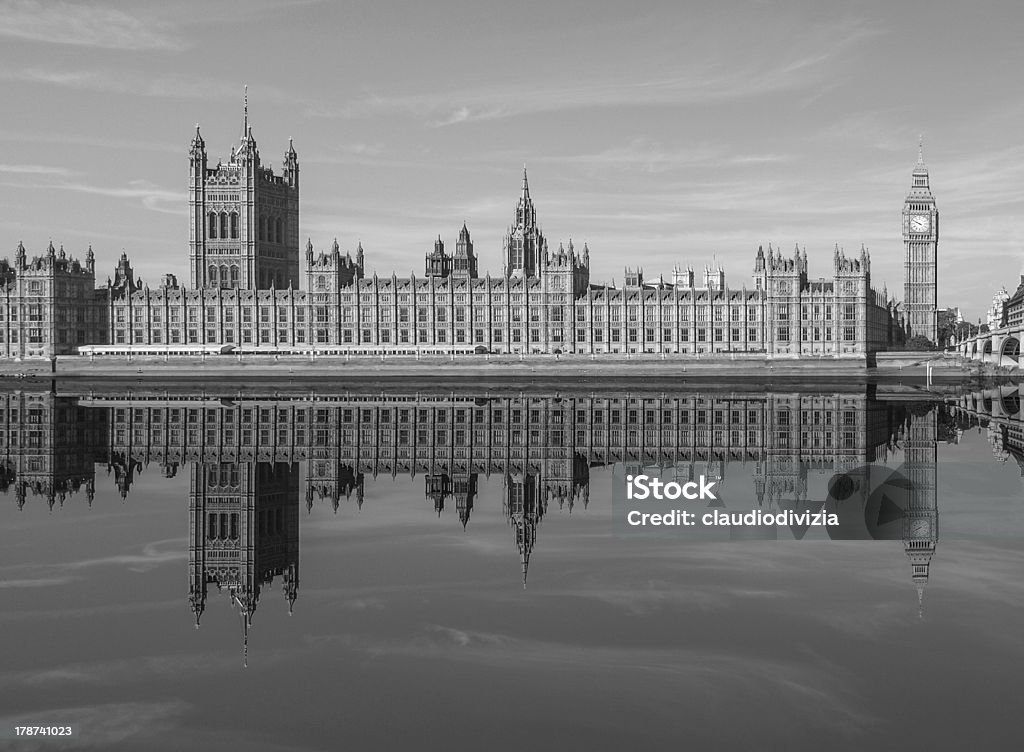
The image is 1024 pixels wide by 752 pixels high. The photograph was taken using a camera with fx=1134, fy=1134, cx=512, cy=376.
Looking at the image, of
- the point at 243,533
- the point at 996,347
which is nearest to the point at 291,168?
the point at 996,347

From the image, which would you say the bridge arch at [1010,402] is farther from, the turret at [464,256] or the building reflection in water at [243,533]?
the turret at [464,256]

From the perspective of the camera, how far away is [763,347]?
12925 cm

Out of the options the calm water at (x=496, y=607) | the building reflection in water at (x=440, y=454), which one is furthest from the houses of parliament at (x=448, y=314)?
the calm water at (x=496, y=607)

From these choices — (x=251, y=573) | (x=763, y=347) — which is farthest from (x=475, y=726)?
(x=763, y=347)

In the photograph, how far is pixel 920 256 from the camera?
188 meters

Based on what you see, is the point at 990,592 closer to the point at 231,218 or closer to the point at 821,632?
the point at 821,632

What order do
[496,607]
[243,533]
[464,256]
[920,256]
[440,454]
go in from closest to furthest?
[496,607], [243,533], [440,454], [464,256], [920,256]

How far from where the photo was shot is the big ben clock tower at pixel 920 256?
18662 cm

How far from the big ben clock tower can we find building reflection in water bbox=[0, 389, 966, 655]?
4553 inches

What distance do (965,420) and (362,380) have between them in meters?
69.7

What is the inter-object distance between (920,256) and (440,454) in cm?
16146

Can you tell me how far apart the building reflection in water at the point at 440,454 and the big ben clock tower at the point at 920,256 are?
115653mm

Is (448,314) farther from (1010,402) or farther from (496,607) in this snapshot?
(496,607)

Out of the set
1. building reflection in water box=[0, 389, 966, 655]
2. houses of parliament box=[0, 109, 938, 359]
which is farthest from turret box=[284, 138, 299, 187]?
building reflection in water box=[0, 389, 966, 655]
